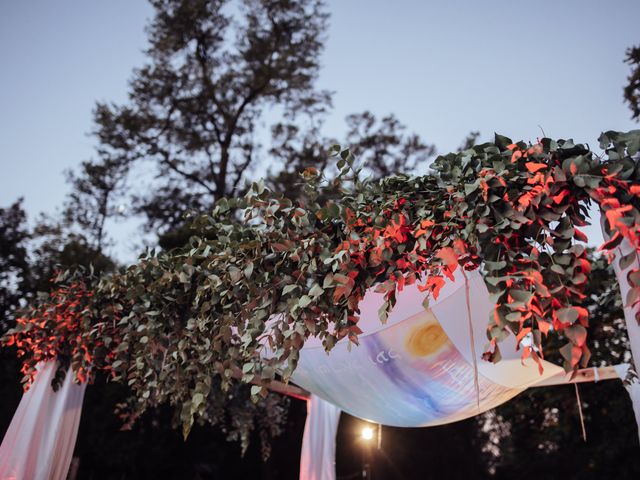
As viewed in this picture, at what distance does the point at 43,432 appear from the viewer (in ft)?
11.8

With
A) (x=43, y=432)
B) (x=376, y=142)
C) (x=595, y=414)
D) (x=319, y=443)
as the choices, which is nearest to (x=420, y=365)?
(x=319, y=443)

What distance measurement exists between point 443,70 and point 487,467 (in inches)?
441

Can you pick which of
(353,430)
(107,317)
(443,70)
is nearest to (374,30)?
(443,70)

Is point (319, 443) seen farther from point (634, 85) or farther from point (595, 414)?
point (595, 414)

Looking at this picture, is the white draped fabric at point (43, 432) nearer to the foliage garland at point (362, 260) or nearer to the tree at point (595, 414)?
the foliage garland at point (362, 260)

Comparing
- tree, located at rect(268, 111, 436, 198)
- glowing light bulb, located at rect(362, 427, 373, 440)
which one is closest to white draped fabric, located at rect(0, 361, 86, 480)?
glowing light bulb, located at rect(362, 427, 373, 440)

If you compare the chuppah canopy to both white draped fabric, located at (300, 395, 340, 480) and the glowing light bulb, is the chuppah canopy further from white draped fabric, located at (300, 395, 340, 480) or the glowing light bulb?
the glowing light bulb

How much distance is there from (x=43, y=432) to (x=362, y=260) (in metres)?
2.86

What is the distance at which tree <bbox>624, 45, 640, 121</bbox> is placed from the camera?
5.38 meters

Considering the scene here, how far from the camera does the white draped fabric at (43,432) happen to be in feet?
11.3

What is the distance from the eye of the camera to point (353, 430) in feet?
31.8

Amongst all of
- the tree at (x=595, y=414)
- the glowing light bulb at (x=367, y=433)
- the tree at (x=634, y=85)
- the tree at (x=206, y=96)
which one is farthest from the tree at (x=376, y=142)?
the glowing light bulb at (x=367, y=433)

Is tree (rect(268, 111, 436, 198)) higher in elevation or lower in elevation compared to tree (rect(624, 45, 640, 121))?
higher

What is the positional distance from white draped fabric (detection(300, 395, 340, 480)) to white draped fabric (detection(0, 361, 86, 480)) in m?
1.88
